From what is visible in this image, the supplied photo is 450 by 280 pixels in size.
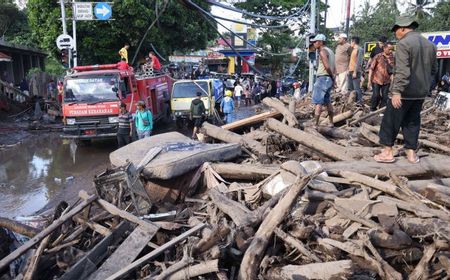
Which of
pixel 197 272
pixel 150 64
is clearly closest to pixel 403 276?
pixel 197 272

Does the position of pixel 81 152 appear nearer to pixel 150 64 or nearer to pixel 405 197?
pixel 150 64

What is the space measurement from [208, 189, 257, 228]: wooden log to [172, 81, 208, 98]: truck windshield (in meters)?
12.7

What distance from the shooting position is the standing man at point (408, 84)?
474 centimetres

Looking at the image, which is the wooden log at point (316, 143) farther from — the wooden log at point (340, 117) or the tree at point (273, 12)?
the tree at point (273, 12)

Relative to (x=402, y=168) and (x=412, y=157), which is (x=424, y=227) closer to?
(x=402, y=168)

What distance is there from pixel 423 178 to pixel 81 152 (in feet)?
35.3

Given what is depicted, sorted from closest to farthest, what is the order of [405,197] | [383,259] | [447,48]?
[383,259], [405,197], [447,48]

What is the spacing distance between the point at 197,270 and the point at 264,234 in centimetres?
69

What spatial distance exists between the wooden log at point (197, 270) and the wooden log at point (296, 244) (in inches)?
25.9

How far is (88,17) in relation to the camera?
682 inches

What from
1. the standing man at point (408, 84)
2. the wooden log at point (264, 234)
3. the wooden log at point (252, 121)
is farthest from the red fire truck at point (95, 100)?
the wooden log at point (264, 234)

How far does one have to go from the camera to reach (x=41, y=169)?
11.2 metres

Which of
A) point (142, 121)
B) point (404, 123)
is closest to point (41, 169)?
point (142, 121)

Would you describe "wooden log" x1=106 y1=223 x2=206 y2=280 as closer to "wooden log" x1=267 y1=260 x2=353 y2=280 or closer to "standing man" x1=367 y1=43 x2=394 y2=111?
"wooden log" x1=267 y1=260 x2=353 y2=280
